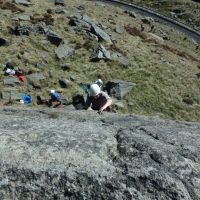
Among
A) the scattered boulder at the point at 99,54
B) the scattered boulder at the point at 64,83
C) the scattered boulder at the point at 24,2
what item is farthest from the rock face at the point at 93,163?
the scattered boulder at the point at 24,2

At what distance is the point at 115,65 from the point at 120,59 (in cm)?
161

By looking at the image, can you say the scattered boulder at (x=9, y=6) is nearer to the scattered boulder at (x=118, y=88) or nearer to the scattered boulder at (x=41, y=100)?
the scattered boulder at (x=118, y=88)

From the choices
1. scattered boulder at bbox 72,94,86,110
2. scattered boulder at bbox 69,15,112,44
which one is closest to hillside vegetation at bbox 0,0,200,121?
scattered boulder at bbox 69,15,112,44

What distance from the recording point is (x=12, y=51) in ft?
107

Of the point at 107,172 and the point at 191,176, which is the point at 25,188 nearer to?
the point at 107,172

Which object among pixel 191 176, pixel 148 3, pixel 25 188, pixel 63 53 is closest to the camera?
pixel 25 188

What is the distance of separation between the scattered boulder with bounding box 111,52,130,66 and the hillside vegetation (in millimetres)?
435

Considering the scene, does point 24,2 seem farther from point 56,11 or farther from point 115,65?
point 115,65

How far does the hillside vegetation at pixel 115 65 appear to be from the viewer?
29.9 meters

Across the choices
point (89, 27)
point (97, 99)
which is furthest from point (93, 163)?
point (89, 27)

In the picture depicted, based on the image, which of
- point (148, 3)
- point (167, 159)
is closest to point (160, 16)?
point (148, 3)

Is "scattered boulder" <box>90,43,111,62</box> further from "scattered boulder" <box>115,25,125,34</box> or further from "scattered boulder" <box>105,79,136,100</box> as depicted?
"scattered boulder" <box>115,25,125,34</box>

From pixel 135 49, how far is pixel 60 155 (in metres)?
34.2

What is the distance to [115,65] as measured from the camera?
3534 cm
